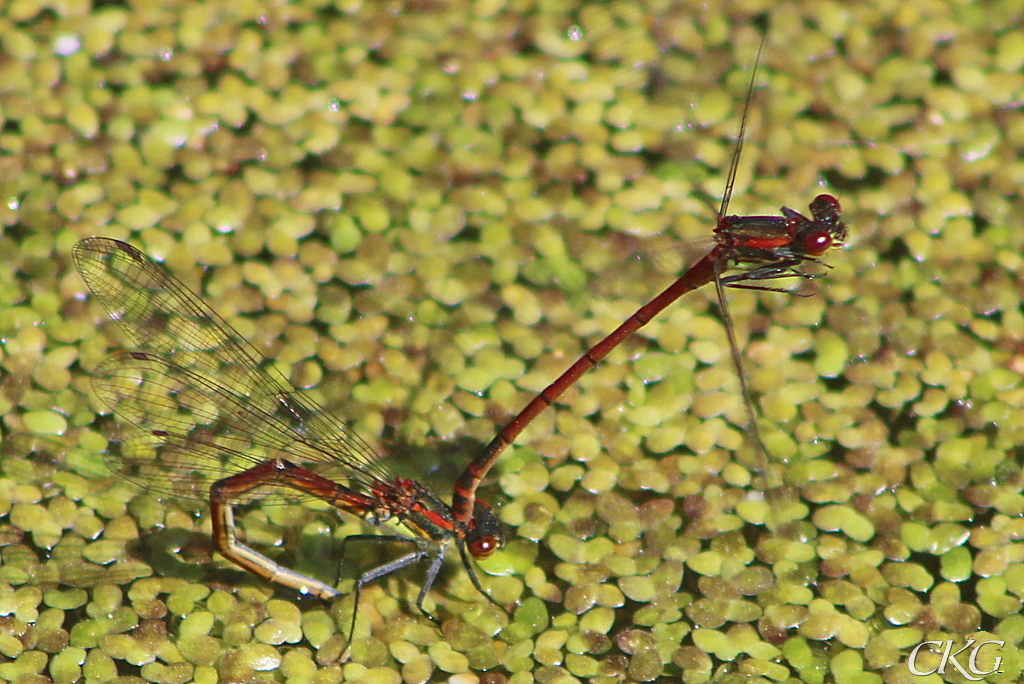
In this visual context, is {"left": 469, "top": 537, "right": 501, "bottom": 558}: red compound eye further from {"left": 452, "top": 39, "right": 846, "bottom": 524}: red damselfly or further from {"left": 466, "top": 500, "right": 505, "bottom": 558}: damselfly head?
{"left": 452, "top": 39, "right": 846, "bottom": 524}: red damselfly

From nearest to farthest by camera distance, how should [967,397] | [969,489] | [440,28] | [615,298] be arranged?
[969,489] < [967,397] < [615,298] < [440,28]

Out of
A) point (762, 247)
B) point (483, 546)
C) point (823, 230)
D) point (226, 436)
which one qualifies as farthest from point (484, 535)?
point (823, 230)

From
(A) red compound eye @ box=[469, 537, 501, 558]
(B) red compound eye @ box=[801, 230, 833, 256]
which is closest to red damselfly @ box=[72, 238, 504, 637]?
(A) red compound eye @ box=[469, 537, 501, 558]

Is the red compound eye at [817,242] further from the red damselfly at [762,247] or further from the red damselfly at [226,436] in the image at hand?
the red damselfly at [226,436]

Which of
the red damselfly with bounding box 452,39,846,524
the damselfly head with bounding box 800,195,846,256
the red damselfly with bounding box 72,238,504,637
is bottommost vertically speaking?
the red damselfly with bounding box 72,238,504,637

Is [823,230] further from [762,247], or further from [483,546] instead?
[483,546]

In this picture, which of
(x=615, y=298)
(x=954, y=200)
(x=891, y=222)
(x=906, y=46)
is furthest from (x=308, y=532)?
(x=906, y=46)

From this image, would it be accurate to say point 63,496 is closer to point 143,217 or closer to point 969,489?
point 143,217

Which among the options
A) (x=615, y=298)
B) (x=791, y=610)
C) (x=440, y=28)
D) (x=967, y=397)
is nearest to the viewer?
(x=791, y=610)
